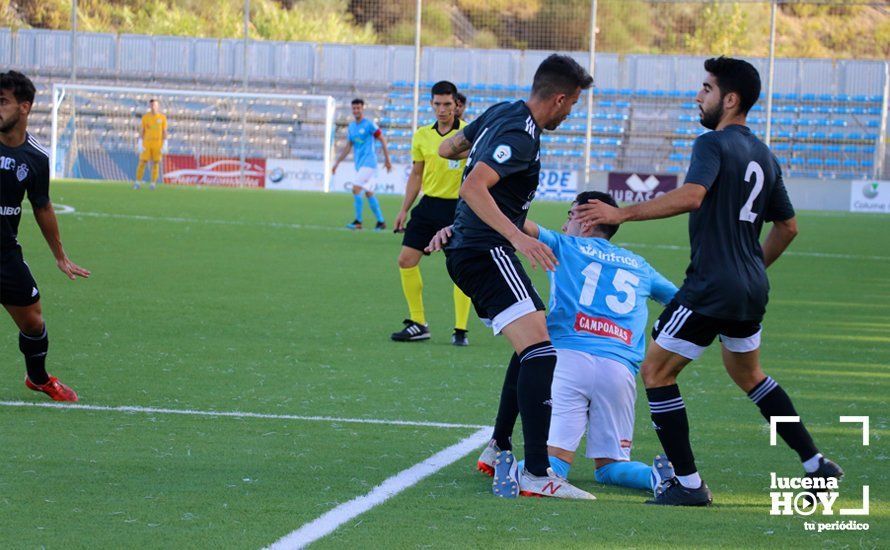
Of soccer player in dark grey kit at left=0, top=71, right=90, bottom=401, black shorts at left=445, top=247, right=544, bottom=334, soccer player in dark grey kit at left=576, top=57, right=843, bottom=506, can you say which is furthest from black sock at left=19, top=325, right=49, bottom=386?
soccer player in dark grey kit at left=576, top=57, right=843, bottom=506

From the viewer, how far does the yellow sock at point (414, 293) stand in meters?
10.6

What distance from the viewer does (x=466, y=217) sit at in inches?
Result: 225

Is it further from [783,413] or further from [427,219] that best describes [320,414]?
[427,219]

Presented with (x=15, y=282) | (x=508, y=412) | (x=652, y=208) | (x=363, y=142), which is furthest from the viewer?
(x=363, y=142)

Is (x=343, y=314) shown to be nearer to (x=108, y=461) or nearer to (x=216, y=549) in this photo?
(x=108, y=461)

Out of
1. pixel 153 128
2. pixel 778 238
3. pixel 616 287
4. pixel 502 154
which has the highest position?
pixel 502 154

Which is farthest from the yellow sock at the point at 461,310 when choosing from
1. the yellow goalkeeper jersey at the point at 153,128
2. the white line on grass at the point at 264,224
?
the yellow goalkeeper jersey at the point at 153,128

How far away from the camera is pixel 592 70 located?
Answer: 4188 cm

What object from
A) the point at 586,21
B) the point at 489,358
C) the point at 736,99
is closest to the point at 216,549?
the point at 736,99

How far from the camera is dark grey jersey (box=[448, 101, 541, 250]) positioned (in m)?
5.46

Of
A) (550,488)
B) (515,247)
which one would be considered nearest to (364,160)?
(515,247)

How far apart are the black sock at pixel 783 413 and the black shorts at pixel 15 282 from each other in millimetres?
3906

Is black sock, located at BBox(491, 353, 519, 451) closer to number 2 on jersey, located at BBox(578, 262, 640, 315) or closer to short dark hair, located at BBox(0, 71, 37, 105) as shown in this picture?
number 2 on jersey, located at BBox(578, 262, 640, 315)

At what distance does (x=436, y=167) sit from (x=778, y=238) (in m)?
5.25
